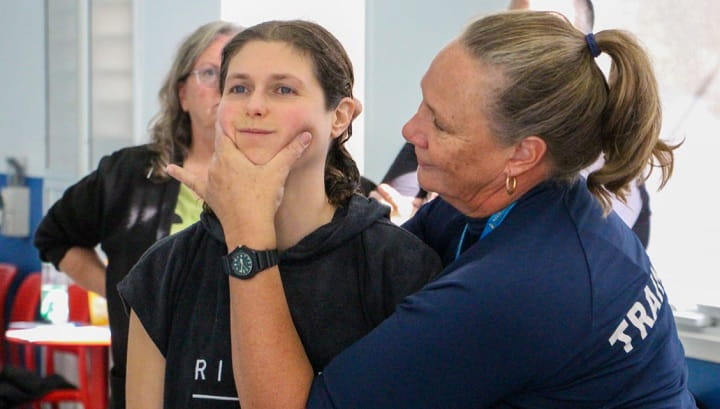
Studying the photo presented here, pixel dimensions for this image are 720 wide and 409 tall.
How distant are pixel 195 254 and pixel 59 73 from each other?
3.64 metres

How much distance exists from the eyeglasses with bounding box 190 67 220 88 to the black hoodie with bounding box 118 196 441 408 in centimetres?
97

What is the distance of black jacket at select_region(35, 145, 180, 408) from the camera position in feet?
7.51

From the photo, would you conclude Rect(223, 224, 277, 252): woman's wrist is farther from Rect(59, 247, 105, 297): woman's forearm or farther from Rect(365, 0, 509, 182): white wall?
Rect(365, 0, 509, 182): white wall

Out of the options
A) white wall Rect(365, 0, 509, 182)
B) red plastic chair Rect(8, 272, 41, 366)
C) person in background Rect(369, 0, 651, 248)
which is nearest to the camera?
person in background Rect(369, 0, 651, 248)

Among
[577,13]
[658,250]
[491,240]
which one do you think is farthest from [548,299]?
[577,13]

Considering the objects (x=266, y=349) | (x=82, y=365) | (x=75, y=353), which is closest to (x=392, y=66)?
(x=82, y=365)

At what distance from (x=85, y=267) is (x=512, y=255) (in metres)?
1.71

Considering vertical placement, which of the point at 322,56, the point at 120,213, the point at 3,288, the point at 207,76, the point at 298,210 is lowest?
the point at 3,288

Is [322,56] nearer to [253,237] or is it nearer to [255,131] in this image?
[255,131]

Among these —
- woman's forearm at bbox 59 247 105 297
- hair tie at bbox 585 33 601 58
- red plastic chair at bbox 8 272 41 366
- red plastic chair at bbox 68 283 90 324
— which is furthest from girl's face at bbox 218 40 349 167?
red plastic chair at bbox 8 272 41 366

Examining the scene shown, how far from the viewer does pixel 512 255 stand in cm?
121

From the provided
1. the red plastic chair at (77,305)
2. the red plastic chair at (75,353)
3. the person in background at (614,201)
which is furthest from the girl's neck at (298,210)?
the red plastic chair at (77,305)

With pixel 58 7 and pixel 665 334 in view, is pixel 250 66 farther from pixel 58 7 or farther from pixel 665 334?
pixel 58 7

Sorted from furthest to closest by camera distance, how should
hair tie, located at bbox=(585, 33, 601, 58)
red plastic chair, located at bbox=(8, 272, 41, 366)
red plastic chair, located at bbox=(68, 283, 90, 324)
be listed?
1. red plastic chair, located at bbox=(8, 272, 41, 366)
2. red plastic chair, located at bbox=(68, 283, 90, 324)
3. hair tie, located at bbox=(585, 33, 601, 58)
